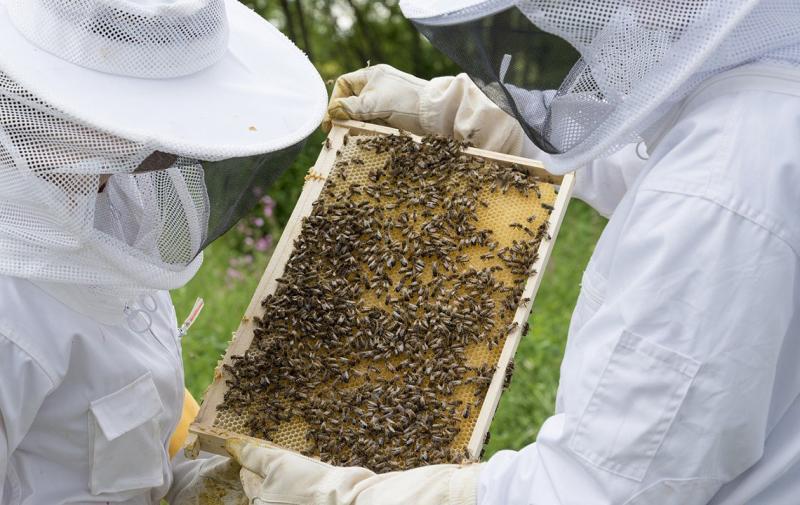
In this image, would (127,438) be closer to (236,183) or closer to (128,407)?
(128,407)

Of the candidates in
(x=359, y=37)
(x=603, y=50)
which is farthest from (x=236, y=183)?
(x=359, y=37)

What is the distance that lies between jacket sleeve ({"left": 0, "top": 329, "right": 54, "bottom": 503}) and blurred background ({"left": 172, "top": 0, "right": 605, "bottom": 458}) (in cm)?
320

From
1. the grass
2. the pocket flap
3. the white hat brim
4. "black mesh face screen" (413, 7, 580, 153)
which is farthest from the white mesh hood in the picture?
the grass

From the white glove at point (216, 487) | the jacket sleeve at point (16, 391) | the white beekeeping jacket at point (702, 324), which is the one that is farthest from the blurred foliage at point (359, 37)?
the white beekeeping jacket at point (702, 324)

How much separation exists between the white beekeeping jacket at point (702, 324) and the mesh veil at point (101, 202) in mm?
1218

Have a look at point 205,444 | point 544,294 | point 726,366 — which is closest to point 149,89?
point 205,444

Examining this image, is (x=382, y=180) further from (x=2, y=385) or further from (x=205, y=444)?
(x=2, y=385)

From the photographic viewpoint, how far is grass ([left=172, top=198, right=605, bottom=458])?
6676 mm

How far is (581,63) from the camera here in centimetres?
262

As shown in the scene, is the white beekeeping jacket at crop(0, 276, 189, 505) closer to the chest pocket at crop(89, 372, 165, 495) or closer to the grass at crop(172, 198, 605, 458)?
the chest pocket at crop(89, 372, 165, 495)

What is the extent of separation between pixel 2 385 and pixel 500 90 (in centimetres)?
181

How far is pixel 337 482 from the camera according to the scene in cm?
329

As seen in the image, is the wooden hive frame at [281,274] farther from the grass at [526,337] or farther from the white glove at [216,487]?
the grass at [526,337]

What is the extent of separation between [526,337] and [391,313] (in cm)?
372
